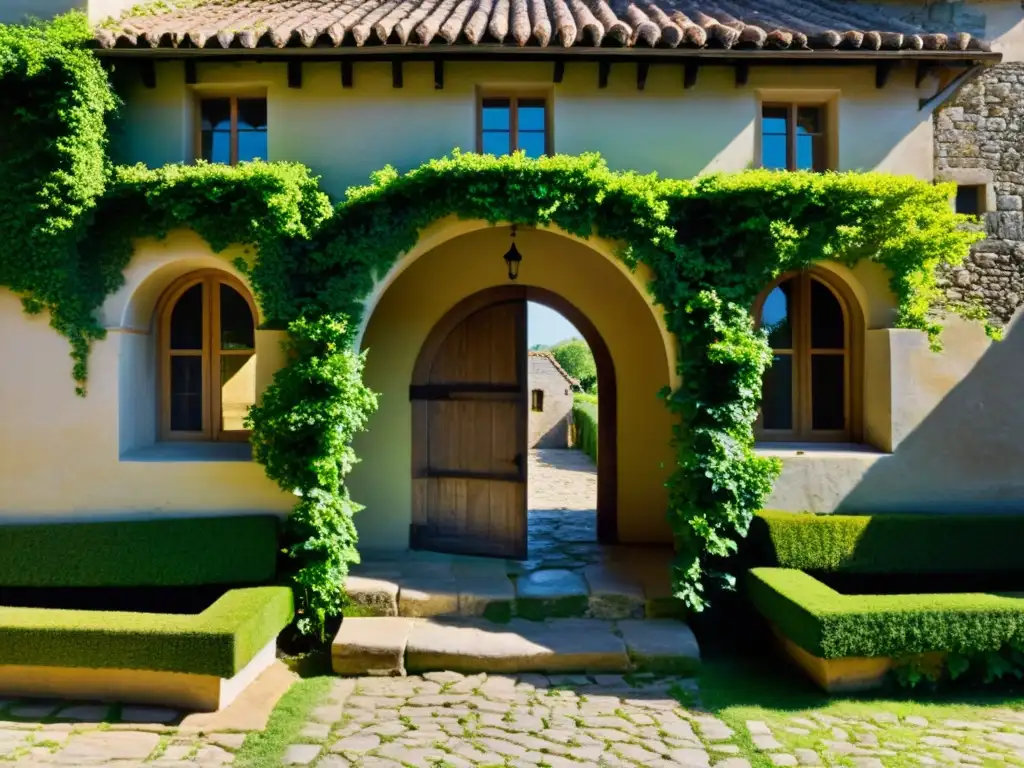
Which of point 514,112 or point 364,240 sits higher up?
point 514,112

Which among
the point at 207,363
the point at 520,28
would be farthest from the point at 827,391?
the point at 207,363

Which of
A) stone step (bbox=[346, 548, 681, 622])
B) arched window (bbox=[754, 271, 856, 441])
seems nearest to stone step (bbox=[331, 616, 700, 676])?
stone step (bbox=[346, 548, 681, 622])

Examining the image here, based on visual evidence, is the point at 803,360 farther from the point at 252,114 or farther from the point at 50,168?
the point at 50,168

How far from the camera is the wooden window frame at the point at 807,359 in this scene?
6711 millimetres

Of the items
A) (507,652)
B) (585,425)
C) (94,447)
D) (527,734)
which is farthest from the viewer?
(585,425)

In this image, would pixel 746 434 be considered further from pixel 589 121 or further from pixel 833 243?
pixel 589 121

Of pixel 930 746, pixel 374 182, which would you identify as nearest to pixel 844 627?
pixel 930 746

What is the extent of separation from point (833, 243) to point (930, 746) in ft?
12.6

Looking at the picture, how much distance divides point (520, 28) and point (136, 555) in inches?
231

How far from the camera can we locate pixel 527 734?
14.1ft

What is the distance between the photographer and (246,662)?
15.7 ft

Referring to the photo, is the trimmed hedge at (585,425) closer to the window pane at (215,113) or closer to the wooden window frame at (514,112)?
the wooden window frame at (514,112)

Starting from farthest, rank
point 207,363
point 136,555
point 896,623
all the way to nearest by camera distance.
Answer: point 207,363 → point 136,555 → point 896,623

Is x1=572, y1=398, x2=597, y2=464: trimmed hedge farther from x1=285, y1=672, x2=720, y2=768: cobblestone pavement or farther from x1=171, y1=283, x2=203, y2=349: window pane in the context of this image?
x1=285, y1=672, x2=720, y2=768: cobblestone pavement
